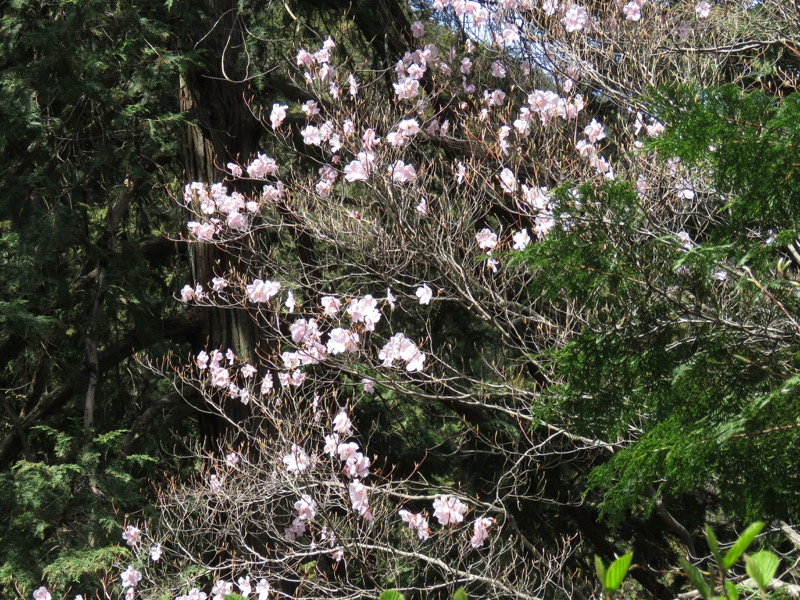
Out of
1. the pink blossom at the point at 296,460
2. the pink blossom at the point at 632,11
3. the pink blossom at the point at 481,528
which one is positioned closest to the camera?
the pink blossom at the point at 296,460

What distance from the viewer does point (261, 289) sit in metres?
5.64

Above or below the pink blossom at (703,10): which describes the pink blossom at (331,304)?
below

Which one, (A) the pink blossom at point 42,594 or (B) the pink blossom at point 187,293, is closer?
(A) the pink blossom at point 42,594

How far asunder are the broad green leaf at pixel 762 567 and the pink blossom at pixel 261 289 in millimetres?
4848

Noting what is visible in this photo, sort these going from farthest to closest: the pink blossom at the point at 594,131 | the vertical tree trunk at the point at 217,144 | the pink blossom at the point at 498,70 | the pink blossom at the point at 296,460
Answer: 1. the vertical tree trunk at the point at 217,144
2. the pink blossom at the point at 498,70
3. the pink blossom at the point at 594,131
4. the pink blossom at the point at 296,460

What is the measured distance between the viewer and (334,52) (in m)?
7.19

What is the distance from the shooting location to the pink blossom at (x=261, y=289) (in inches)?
221

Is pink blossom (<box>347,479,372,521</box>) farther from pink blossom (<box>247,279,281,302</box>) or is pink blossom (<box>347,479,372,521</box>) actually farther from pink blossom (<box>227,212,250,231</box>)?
pink blossom (<box>227,212,250,231</box>)

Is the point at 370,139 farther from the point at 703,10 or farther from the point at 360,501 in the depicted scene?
the point at 703,10

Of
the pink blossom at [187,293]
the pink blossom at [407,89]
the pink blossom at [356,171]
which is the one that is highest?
the pink blossom at [407,89]

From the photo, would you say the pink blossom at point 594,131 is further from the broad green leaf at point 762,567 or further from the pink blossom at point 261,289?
the broad green leaf at point 762,567

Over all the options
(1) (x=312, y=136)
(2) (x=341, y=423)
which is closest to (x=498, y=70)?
(1) (x=312, y=136)

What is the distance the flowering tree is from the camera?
8.46ft

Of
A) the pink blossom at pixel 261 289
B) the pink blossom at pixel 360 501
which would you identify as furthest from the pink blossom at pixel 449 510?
the pink blossom at pixel 261 289
